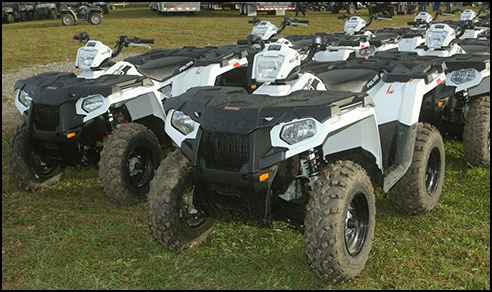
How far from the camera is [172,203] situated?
12.8ft

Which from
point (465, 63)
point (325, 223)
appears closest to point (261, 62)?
point (325, 223)

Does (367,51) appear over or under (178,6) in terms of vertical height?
over

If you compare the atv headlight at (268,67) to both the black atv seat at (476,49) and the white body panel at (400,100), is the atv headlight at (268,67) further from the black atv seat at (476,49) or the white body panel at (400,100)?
the black atv seat at (476,49)

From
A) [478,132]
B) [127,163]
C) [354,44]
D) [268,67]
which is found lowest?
[127,163]

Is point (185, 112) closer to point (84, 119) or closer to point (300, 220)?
point (300, 220)

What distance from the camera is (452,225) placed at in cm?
475

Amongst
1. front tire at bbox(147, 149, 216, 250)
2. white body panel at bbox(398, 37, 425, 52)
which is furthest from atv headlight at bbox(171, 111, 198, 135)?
white body panel at bbox(398, 37, 425, 52)

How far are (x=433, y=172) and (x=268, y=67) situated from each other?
2061 millimetres

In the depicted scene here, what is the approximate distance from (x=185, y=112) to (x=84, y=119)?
1852 mm

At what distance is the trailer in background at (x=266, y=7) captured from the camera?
104 feet

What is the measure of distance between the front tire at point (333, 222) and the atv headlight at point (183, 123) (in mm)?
1000

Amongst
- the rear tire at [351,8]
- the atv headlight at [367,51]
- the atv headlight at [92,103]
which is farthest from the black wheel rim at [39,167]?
the rear tire at [351,8]

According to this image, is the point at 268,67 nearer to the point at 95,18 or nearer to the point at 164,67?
the point at 164,67

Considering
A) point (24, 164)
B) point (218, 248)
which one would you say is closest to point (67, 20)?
point (24, 164)
